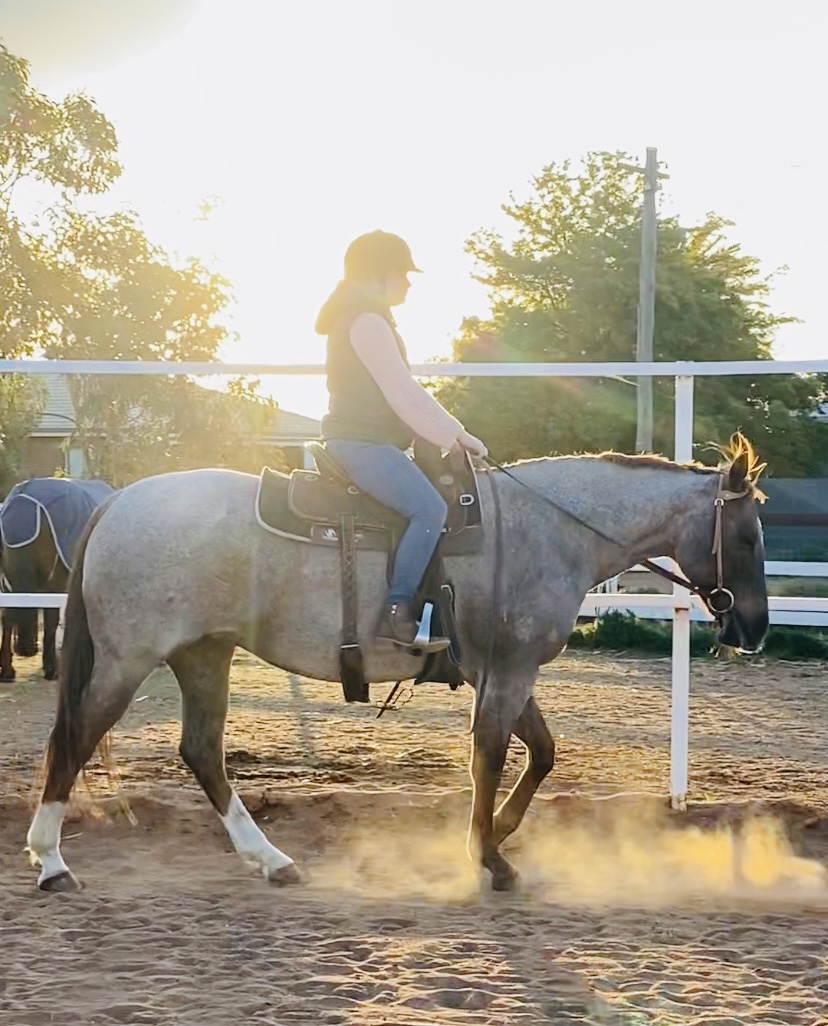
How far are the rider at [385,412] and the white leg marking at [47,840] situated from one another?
151 centimetres

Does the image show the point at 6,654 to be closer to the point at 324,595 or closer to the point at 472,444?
the point at 324,595

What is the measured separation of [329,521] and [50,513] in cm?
708

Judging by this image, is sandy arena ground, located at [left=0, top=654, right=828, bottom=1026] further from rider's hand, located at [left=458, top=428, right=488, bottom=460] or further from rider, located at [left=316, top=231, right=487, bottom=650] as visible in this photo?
rider's hand, located at [left=458, top=428, right=488, bottom=460]

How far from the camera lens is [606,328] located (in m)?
31.1

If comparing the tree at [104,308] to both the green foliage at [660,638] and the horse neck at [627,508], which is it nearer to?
the green foliage at [660,638]

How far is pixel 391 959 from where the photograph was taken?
3850mm

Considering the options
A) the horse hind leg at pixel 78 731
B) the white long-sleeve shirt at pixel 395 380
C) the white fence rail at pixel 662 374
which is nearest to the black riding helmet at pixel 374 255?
the white long-sleeve shirt at pixel 395 380

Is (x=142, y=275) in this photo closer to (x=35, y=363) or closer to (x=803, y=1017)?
(x=35, y=363)

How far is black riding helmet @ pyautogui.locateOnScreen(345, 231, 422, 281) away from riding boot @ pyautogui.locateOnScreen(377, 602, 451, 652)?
1.35 m

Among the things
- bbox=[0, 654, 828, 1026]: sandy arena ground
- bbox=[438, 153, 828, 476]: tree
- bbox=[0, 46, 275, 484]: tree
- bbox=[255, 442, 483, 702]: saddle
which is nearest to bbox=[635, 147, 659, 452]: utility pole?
bbox=[438, 153, 828, 476]: tree

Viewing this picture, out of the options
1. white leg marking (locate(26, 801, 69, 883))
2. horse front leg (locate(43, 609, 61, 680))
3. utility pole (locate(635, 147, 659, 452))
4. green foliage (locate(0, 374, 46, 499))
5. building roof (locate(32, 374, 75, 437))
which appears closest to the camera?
white leg marking (locate(26, 801, 69, 883))

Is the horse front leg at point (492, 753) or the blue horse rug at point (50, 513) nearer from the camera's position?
the horse front leg at point (492, 753)

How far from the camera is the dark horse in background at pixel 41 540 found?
11.1 m

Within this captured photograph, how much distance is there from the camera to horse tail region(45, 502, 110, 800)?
4805mm
